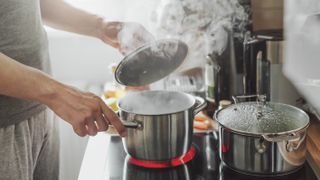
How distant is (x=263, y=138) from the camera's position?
99cm

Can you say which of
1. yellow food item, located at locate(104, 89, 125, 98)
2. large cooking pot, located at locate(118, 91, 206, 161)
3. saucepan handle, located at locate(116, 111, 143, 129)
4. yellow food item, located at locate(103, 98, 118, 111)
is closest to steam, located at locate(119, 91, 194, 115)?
large cooking pot, located at locate(118, 91, 206, 161)

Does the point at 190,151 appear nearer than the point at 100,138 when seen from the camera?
Yes

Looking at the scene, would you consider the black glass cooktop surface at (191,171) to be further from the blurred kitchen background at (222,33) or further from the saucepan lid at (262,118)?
the blurred kitchen background at (222,33)

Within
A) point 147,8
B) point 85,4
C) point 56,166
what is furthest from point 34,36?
point 85,4

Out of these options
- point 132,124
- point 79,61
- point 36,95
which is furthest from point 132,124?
point 79,61

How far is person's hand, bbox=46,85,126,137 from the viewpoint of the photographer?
0.98 metres

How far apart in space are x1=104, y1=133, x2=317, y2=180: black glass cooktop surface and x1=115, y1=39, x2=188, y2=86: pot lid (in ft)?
0.70

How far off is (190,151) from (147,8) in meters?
0.71

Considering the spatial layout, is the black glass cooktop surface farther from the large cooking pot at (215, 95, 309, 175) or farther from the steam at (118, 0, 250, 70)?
the steam at (118, 0, 250, 70)

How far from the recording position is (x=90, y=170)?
114 centimetres

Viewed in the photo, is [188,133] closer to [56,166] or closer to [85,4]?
[56,166]

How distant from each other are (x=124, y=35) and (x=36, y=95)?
17.3 inches

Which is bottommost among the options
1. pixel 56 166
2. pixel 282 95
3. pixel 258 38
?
pixel 56 166

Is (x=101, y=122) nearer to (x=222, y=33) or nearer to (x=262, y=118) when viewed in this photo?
(x=262, y=118)
